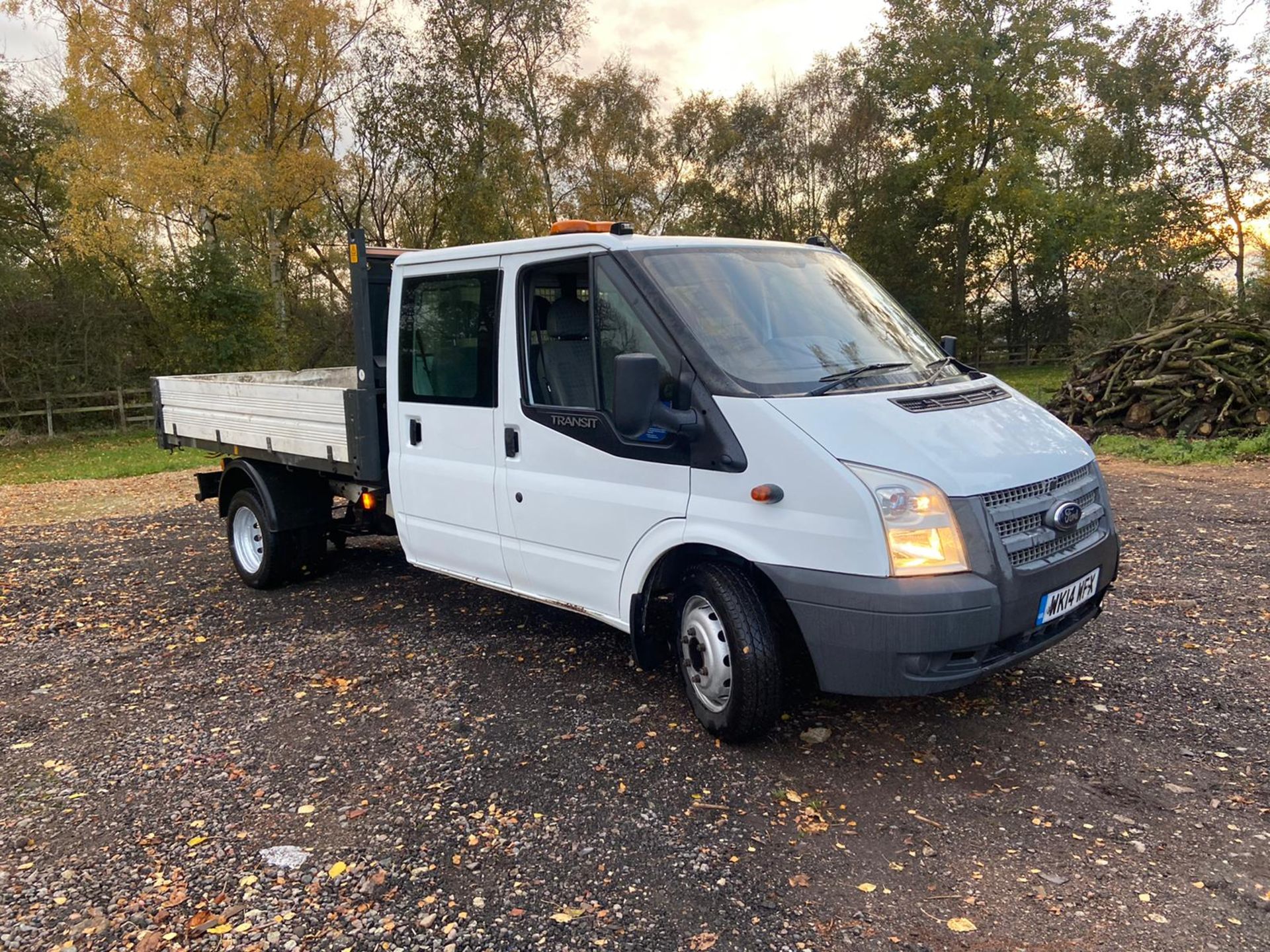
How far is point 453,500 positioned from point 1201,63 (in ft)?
97.8

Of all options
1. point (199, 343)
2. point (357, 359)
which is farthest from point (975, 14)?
point (357, 359)

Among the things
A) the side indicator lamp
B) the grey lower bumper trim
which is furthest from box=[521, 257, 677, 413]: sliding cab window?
the grey lower bumper trim

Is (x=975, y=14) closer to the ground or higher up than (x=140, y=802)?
higher up

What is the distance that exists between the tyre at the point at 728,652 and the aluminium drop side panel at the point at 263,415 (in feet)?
8.80

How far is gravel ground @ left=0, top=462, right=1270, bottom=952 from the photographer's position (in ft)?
9.38

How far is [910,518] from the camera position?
3.35 meters

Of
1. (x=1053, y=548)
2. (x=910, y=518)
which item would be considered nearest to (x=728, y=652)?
(x=910, y=518)

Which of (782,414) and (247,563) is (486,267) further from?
(247,563)

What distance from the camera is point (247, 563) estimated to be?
23.2 ft

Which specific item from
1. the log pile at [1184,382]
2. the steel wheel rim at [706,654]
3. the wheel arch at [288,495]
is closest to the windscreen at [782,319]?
the steel wheel rim at [706,654]

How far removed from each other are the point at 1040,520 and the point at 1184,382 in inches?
463

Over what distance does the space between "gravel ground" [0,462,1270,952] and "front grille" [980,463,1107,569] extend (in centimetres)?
90

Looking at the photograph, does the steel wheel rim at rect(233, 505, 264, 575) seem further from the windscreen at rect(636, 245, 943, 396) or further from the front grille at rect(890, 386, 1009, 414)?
the front grille at rect(890, 386, 1009, 414)

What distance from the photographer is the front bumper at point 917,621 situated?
3311 millimetres
